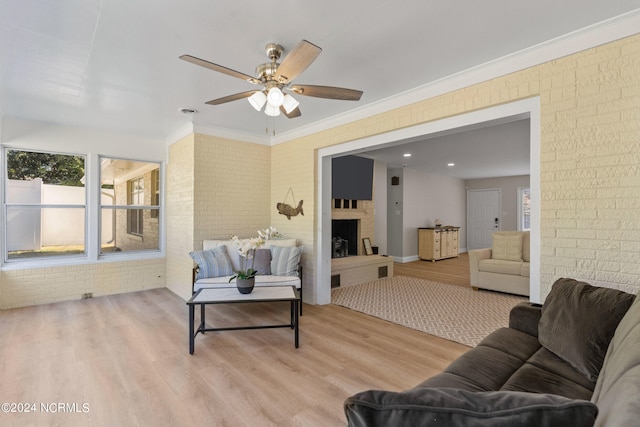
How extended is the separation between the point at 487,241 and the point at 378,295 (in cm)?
664

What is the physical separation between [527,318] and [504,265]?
316 centimetres

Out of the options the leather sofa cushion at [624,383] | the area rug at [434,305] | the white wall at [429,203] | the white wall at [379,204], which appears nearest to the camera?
the leather sofa cushion at [624,383]

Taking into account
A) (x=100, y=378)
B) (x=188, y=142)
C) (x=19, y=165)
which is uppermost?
(x=188, y=142)

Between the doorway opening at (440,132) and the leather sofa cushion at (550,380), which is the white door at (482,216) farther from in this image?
the leather sofa cushion at (550,380)

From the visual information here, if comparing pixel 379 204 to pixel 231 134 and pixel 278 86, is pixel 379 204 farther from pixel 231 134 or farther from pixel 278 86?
pixel 278 86

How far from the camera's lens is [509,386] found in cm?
149

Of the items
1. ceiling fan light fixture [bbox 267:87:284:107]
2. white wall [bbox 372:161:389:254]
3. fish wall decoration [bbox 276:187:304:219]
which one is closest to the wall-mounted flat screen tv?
white wall [bbox 372:161:389:254]

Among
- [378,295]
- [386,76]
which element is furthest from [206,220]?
[386,76]

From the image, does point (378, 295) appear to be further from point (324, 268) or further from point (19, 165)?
point (19, 165)

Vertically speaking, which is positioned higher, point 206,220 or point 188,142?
point 188,142

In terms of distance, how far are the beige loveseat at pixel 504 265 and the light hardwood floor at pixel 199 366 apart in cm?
246

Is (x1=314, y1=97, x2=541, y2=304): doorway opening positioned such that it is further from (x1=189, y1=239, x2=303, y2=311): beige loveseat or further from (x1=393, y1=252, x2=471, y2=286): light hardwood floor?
(x1=393, y1=252, x2=471, y2=286): light hardwood floor

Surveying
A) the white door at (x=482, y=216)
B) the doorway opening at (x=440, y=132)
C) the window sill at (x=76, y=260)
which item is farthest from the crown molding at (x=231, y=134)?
the white door at (x=482, y=216)

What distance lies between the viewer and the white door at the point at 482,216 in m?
9.61
